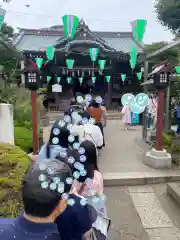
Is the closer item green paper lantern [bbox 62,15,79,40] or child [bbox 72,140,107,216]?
child [bbox 72,140,107,216]

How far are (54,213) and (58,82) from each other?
1683cm

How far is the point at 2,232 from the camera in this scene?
1.28 metres

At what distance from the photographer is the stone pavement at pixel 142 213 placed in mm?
3429

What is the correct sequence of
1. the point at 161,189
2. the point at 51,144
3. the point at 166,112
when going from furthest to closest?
the point at 166,112 < the point at 161,189 < the point at 51,144

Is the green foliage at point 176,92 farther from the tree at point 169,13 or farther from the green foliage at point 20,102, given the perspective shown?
the tree at point 169,13

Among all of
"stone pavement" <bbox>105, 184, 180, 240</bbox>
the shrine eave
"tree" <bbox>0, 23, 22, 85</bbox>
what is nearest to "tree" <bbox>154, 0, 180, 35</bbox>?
the shrine eave

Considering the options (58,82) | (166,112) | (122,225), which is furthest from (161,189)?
(58,82)

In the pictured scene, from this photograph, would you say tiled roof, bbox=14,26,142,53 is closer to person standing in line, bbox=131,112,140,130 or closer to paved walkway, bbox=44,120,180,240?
person standing in line, bbox=131,112,140,130

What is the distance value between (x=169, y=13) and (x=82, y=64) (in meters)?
6.79

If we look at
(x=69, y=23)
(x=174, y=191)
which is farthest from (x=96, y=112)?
(x=174, y=191)

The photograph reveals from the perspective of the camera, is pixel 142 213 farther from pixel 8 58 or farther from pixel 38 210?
pixel 8 58

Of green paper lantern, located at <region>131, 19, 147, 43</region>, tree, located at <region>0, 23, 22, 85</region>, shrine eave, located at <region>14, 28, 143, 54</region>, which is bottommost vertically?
tree, located at <region>0, 23, 22, 85</region>

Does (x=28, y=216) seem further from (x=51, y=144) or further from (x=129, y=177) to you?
(x=129, y=177)

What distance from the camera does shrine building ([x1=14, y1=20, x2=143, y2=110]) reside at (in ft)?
53.9
